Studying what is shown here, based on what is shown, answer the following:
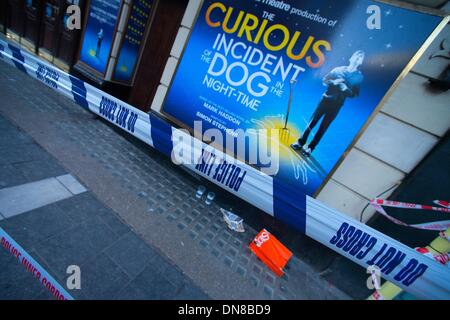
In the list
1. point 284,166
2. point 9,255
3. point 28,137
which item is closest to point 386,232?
point 284,166

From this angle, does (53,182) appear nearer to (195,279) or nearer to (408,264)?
(195,279)

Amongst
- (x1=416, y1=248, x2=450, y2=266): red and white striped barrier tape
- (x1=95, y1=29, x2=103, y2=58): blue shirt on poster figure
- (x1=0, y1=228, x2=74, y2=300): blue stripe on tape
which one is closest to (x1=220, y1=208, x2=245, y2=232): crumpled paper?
(x1=0, y1=228, x2=74, y2=300): blue stripe on tape

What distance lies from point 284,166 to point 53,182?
3496 mm

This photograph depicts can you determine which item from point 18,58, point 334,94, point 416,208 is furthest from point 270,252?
point 18,58

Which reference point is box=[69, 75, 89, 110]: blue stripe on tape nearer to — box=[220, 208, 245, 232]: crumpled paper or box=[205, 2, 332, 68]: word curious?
box=[205, 2, 332, 68]: word curious

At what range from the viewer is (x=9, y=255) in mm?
1847

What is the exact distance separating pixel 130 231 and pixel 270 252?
6.65 feet

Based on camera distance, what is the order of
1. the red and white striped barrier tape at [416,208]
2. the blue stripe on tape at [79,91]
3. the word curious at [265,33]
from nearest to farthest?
the red and white striped barrier tape at [416,208]
the word curious at [265,33]
the blue stripe on tape at [79,91]

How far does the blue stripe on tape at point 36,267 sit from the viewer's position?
163 centimetres

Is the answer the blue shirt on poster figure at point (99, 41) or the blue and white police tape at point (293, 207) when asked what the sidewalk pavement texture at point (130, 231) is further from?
the blue shirt on poster figure at point (99, 41)

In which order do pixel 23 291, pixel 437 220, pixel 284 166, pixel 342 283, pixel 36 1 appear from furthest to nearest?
pixel 36 1, pixel 284 166, pixel 342 283, pixel 437 220, pixel 23 291

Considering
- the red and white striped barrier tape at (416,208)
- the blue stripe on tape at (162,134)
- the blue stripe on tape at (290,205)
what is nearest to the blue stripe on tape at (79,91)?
the blue stripe on tape at (162,134)

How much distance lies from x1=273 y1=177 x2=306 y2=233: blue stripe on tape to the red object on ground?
426mm

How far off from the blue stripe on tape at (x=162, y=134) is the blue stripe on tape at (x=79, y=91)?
6.20ft
